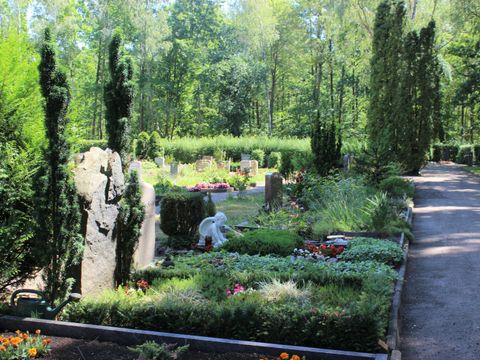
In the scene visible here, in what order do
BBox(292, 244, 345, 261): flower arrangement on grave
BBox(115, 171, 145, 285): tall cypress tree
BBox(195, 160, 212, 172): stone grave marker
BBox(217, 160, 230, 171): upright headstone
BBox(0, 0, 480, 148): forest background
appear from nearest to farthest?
BBox(115, 171, 145, 285): tall cypress tree
BBox(292, 244, 345, 261): flower arrangement on grave
BBox(195, 160, 212, 172): stone grave marker
BBox(217, 160, 230, 171): upright headstone
BBox(0, 0, 480, 148): forest background

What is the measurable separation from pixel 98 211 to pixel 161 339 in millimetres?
1865

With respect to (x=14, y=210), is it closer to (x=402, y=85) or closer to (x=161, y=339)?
(x=161, y=339)

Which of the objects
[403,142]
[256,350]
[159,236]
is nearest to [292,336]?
[256,350]

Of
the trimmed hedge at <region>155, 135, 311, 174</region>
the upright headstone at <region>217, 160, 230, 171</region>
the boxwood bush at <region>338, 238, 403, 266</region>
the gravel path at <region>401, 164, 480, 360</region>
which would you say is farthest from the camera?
the trimmed hedge at <region>155, 135, 311, 174</region>

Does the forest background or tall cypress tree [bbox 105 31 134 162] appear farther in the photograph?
the forest background

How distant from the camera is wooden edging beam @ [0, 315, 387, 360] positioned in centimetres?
439

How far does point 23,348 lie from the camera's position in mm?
4309

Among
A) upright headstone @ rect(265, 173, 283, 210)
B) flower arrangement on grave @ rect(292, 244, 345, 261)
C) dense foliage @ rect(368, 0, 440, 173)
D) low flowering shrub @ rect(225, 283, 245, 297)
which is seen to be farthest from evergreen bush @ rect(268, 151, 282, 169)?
low flowering shrub @ rect(225, 283, 245, 297)

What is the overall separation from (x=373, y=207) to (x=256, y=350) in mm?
7542

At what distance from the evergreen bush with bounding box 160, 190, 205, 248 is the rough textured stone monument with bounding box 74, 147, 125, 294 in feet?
12.0

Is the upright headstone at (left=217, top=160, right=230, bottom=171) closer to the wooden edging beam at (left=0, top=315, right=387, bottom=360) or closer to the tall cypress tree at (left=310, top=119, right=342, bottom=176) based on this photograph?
the tall cypress tree at (left=310, top=119, right=342, bottom=176)

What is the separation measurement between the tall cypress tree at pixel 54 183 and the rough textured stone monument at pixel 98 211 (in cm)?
37

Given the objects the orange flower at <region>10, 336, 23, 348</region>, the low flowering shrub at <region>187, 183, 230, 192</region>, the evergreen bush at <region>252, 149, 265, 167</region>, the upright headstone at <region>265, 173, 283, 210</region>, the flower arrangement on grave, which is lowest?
the flower arrangement on grave

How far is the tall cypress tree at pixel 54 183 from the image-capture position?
17.1ft
